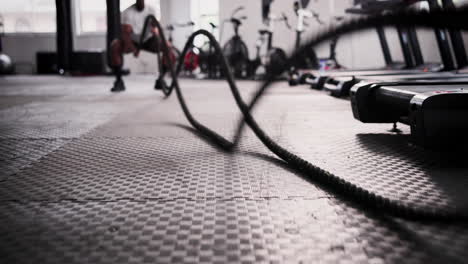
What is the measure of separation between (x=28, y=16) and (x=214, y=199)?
42.5 ft

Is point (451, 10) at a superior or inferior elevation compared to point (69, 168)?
superior

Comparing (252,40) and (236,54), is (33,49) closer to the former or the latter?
(252,40)

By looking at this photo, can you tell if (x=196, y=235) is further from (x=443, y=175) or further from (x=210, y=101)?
(x=210, y=101)

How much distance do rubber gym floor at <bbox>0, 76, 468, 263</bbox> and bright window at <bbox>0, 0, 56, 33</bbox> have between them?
11.2 meters

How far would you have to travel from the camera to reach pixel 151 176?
136 cm

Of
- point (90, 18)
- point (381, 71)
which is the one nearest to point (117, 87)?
point (381, 71)

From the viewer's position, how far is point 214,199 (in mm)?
1111

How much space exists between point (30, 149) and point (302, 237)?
1.35 metres

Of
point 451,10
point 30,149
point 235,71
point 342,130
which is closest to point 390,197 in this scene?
point 451,10

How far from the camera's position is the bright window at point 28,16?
1204 centimetres

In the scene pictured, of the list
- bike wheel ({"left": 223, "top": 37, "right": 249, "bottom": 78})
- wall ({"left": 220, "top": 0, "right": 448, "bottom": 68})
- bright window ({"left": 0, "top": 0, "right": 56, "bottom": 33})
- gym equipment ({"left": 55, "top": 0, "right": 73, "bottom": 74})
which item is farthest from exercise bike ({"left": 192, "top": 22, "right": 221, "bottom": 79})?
bright window ({"left": 0, "top": 0, "right": 56, "bottom": 33})

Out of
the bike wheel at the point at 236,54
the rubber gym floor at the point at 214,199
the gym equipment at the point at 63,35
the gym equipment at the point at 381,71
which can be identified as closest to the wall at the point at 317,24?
the bike wheel at the point at 236,54

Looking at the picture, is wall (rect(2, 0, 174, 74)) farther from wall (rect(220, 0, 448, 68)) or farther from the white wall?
wall (rect(220, 0, 448, 68))

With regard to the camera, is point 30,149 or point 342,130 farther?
point 342,130
